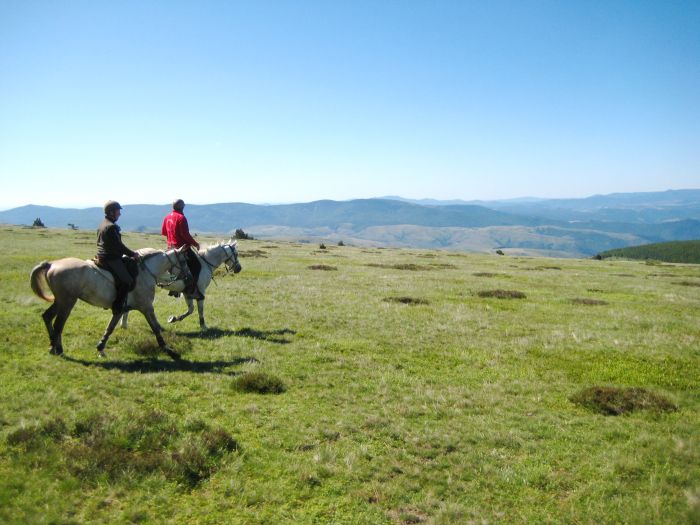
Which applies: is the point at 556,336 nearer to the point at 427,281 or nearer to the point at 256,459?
the point at 256,459

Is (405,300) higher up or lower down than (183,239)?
lower down

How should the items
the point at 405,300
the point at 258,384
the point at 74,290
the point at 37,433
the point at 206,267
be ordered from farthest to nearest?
the point at 405,300, the point at 206,267, the point at 74,290, the point at 258,384, the point at 37,433

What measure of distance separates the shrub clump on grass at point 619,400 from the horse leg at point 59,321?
1446cm

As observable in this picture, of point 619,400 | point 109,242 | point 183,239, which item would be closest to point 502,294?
point 619,400

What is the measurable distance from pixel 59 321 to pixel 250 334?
6.49 metres

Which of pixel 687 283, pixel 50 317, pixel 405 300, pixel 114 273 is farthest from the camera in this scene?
pixel 687 283

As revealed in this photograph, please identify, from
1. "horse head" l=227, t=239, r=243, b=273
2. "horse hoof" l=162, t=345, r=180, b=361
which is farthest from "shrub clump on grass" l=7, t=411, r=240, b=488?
"horse head" l=227, t=239, r=243, b=273

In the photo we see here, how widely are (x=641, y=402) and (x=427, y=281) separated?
24.0 meters

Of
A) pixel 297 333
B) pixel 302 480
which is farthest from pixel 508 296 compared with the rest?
pixel 302 480

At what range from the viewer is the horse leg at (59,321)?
12312 millimetres

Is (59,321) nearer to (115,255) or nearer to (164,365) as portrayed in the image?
(115,255)

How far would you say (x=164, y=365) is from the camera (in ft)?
42.0

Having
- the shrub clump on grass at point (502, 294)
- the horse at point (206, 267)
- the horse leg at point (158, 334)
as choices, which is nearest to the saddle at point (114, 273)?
the horse leg at point (158, 334)

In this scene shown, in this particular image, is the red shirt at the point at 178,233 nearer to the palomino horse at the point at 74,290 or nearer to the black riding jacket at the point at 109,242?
the palomino horse at the point at 74,290
